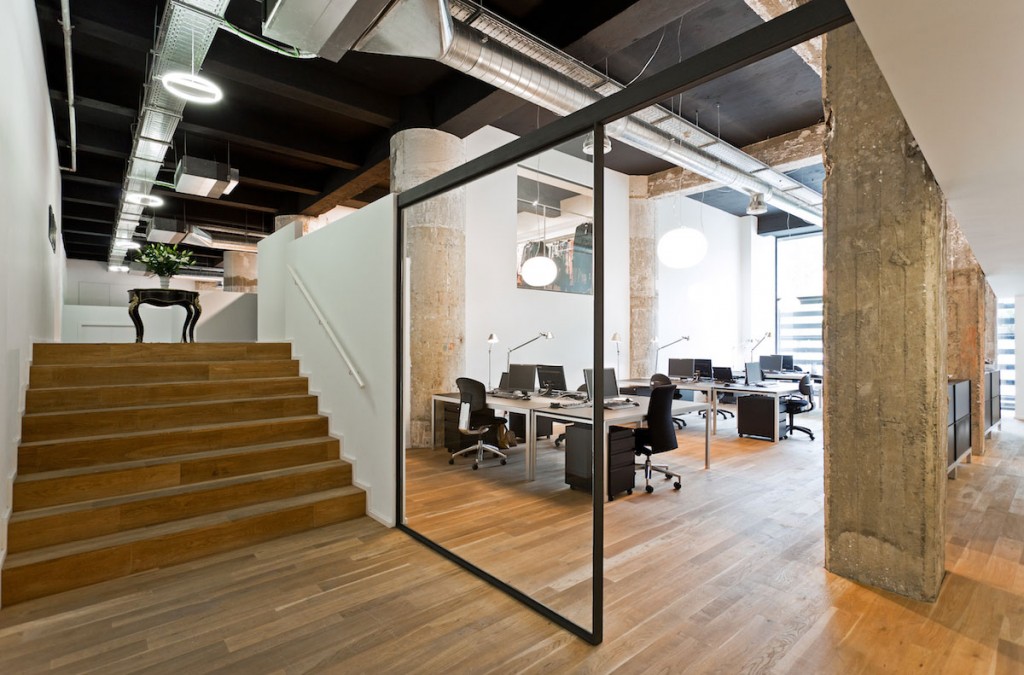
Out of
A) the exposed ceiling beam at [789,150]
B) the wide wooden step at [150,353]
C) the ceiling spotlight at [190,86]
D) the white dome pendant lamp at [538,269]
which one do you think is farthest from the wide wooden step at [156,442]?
the exposed ceiling beam at [789,150]

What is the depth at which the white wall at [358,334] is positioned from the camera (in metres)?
3.87

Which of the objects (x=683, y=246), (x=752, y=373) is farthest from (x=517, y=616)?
(x=752, y=373)

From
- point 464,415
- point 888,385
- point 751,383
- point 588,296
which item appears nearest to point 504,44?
point 464,415

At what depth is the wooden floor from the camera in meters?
2.22

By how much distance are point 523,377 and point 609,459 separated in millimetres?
1751

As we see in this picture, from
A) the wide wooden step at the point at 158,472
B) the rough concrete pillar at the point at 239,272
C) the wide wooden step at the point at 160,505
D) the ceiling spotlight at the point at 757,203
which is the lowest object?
the wide wooden step at the point at 160,505

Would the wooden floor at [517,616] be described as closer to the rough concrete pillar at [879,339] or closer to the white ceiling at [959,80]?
the rough concrete pillar at [879,339]

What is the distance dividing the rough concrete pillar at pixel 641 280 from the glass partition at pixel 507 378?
1.10 metres

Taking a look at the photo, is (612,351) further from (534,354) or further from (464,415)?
(464,415)

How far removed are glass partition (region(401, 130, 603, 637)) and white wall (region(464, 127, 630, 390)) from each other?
0.9 inches

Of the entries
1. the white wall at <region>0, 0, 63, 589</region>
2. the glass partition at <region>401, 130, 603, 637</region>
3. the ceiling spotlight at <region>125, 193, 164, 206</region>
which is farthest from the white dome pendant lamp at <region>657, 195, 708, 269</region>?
the ceiling spotlight at <region>125, 193, 164, 206</region>

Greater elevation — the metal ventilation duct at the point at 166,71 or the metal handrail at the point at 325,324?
the metal ventilation duct at the point at 166,71

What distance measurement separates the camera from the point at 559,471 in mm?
5461

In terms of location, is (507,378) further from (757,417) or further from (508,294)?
(757,417)
